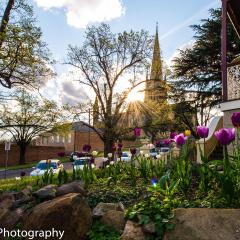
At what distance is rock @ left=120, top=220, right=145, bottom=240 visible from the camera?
4375 millimetres

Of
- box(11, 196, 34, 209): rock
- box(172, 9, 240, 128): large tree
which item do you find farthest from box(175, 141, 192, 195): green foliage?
box(172, 9, 240, 128): large tree

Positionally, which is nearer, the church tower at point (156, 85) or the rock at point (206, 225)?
the rock at point (206, 225)

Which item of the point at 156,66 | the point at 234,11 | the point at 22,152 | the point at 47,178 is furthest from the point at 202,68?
the point at 22,152

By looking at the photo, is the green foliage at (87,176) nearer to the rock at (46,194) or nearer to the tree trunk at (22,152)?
the rock at (46,194)

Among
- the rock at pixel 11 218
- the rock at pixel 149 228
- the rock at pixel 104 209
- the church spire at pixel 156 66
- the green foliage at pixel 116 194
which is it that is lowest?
the rock at pixel 11 218

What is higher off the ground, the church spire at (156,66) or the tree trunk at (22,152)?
the church spire at (156,66)

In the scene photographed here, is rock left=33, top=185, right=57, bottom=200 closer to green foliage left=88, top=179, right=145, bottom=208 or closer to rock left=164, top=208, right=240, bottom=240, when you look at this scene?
green foliage left=88, top=179, right=145, bottom=208

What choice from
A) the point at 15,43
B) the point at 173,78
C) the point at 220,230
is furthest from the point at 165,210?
the point at 173,78

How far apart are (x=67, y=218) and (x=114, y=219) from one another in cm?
67

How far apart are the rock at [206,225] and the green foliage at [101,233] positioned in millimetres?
893

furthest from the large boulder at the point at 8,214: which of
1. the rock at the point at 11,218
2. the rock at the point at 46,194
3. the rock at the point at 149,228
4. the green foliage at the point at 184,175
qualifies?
the green foliage at the point at 184,175

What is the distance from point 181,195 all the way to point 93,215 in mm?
1455

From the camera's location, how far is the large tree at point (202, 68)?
27.4m

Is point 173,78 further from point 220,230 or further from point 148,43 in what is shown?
point 220,230
